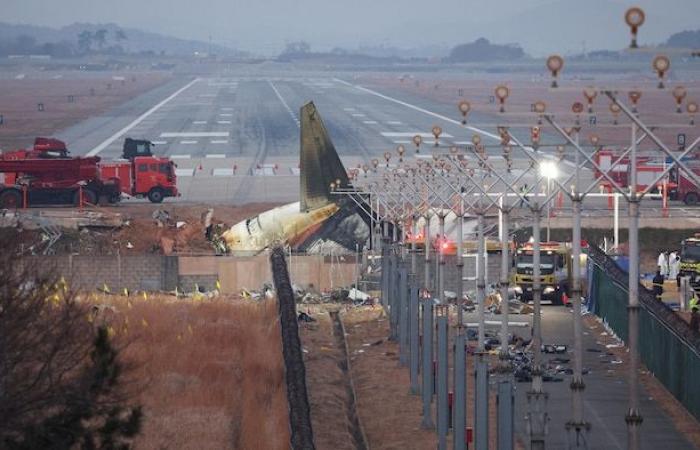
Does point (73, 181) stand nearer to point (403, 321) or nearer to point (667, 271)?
point (667, 271)

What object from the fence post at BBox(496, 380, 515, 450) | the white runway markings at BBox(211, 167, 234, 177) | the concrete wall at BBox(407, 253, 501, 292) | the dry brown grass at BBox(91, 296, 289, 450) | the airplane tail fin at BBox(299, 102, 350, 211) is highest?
the airplane tail fin at BBox(299, 102, 350, 211)

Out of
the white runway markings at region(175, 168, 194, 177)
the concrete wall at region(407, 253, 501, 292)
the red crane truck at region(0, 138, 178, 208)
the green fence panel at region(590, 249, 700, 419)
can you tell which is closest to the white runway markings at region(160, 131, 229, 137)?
the white runway markings at region(175, 168, 194, 177)

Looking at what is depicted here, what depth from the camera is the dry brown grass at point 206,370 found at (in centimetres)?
3234

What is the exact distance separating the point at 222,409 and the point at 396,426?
11.3 ft

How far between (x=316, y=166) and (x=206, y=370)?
29876 mm

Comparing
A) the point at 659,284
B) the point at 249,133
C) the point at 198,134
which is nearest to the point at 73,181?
the point at 659,284

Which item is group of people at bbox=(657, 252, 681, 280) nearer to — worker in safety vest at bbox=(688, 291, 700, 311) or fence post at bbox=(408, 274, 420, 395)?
worker in safety vest at bbox=(688, 291, 700, 311)

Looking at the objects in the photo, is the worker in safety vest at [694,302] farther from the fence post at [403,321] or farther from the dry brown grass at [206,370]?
the dry brown grass at [206,370]

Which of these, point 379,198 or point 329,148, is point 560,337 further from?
point 329,148

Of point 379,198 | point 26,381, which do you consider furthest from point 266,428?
point 379,198

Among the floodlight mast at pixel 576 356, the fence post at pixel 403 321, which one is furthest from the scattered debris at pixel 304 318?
the floodlight mast at pixel 576 356

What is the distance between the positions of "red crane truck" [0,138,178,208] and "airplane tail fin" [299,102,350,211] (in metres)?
13.0

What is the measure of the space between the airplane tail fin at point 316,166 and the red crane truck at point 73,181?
12969 mm

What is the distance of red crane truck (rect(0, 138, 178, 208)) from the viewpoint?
79188 millimetres
